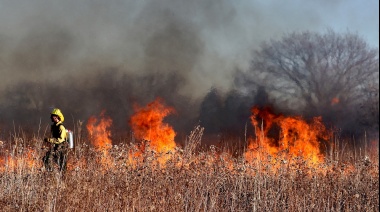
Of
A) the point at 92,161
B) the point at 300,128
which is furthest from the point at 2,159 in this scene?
the point at 300,128

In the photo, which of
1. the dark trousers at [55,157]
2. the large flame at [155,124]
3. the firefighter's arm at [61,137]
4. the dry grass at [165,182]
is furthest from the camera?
the large flame at [155,124]

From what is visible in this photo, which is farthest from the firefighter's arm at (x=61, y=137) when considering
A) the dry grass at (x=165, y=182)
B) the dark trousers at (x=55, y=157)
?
the dry grass at (x=165, y=182)

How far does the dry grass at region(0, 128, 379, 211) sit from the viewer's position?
7.09 metres

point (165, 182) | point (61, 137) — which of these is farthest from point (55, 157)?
point (165, 182)

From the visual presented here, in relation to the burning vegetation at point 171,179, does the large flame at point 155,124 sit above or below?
above

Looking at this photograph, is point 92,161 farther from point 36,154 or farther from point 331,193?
point 331,193

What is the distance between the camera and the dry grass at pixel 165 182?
279 inches

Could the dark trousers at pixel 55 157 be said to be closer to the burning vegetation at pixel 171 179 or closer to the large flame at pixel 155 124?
the burning vegetation at pixel 171 179

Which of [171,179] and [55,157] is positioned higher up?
[55,157]

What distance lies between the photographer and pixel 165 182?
26.0 ft

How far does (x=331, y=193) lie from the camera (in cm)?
911

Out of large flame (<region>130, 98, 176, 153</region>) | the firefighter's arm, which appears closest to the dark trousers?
the firefighter's arm

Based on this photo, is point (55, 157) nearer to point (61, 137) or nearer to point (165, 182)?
point (61, 137)

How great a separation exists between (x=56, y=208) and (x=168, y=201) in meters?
1.74
